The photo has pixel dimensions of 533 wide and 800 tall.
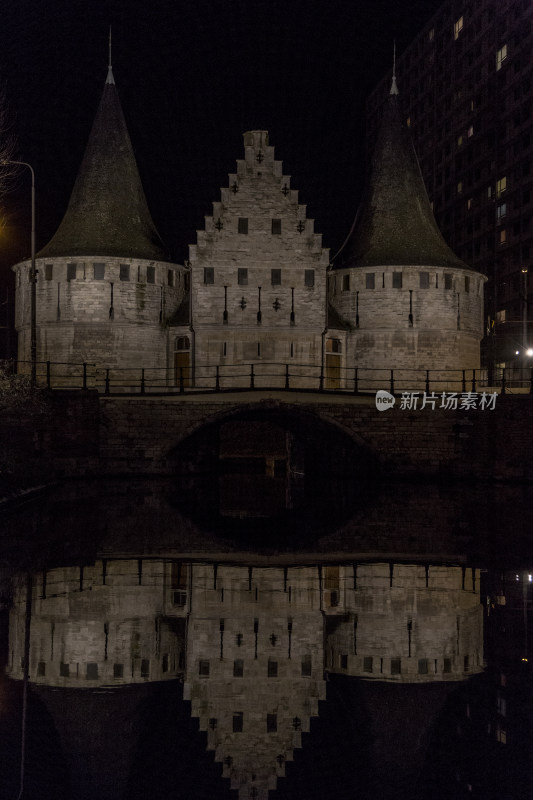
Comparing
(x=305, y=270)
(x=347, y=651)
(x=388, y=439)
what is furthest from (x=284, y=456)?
(x=347, y=651)

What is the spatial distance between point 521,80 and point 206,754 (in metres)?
69.0

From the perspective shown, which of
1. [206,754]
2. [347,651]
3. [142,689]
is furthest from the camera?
[347,651]

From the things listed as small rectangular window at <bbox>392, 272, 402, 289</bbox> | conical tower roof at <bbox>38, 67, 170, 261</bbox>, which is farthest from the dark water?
small rectangular window at <bbox>392, 272, 402, 289</bbox>

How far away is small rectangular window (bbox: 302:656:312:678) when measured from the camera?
8.91 m

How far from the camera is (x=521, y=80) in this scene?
69.1m

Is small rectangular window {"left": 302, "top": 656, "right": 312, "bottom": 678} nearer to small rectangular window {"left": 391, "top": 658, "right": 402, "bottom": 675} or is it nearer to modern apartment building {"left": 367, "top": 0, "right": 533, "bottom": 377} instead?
small rectangular window {"left": 391, "top": 658, "right": 402, "bottom": 675}

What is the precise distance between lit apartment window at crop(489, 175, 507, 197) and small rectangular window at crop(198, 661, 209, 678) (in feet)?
221

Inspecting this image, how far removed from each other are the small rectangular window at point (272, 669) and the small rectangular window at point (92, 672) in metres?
1.51

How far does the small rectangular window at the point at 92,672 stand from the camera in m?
8.79

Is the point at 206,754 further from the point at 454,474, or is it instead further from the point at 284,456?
the point at 284,456

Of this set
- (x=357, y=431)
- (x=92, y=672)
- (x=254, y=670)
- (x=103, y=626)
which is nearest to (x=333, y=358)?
(x=357, y=431)

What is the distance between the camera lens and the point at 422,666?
361 inches

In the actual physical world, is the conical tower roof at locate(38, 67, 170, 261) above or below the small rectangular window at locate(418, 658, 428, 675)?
above

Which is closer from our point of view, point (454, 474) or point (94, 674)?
point (94, 674)
